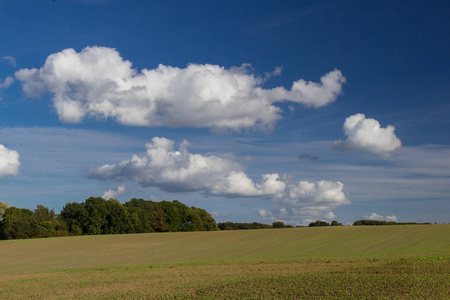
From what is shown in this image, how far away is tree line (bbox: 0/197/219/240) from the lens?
91.1 metres

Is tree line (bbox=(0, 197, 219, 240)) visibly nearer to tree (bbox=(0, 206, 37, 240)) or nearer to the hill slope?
tree (bbox=(0, 206, 37, 240))

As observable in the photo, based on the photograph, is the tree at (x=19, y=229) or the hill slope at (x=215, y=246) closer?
the hill slope at (x=215, y=246)

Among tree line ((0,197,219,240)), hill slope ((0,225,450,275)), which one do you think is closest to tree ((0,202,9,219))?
tree line ((0,197,219,240))

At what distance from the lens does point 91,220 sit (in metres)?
98.7

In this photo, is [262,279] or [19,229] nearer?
[262,279]

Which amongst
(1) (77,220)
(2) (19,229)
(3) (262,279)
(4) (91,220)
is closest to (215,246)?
(3) (262,279)

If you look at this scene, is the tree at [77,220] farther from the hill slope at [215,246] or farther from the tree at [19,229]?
the hill slope at [215,246]

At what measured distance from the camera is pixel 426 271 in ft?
73.4

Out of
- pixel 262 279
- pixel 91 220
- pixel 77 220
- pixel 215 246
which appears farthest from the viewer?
pixel 77 220

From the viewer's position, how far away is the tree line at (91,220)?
9106cm

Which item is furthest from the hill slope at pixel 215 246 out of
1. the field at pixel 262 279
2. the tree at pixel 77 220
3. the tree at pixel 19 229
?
the tree at pixel 77 220

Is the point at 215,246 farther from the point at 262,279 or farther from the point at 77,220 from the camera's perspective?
the point at 77,220

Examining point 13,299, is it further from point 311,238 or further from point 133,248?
point 311,238

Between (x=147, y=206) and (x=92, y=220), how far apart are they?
19286 mm
